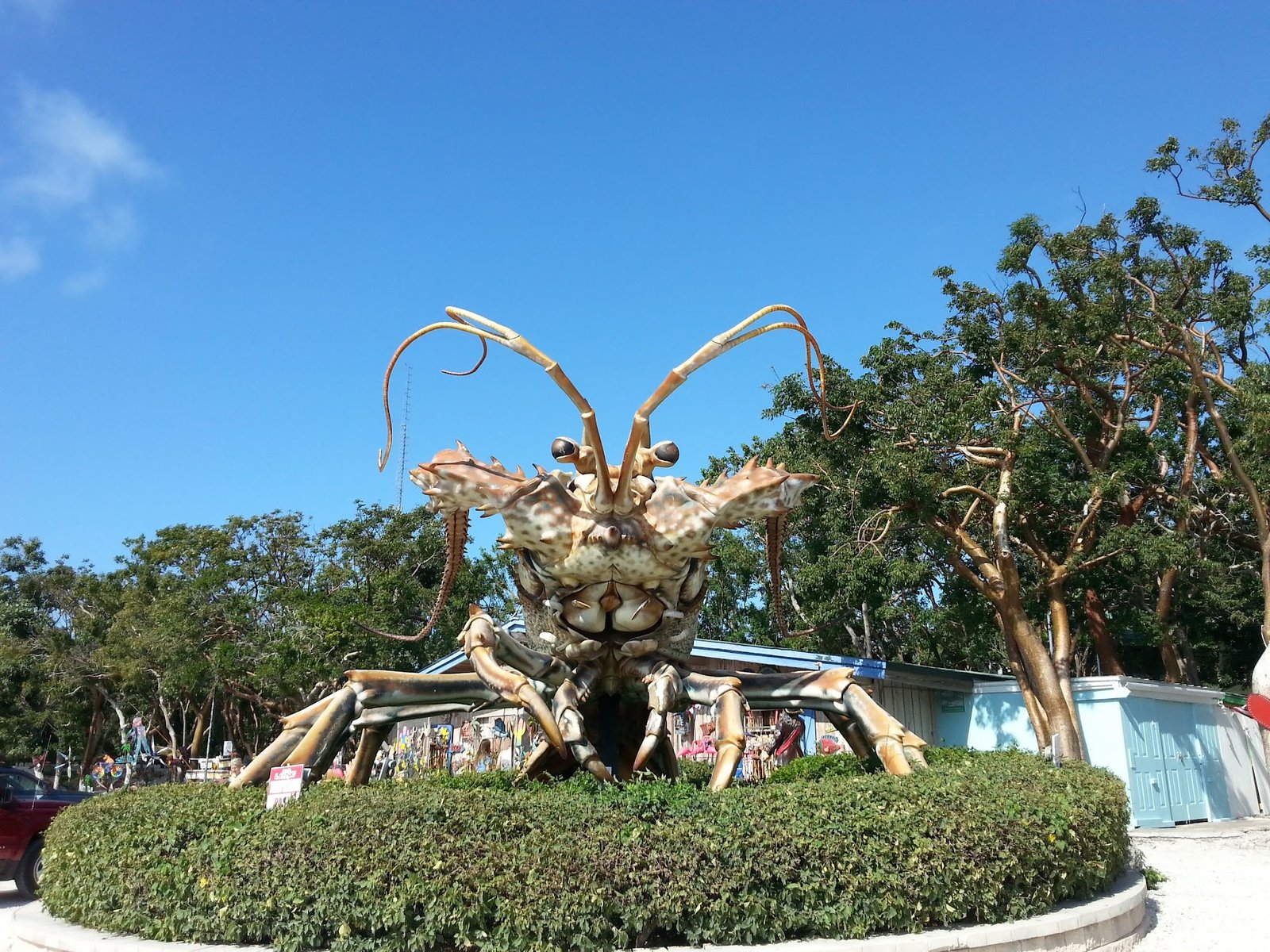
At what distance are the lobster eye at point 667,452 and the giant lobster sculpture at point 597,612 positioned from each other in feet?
0.04

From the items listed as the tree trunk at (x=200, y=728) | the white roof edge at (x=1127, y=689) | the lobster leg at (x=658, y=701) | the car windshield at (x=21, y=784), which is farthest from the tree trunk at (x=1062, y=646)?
the tree trunk at (x=200, y=728)

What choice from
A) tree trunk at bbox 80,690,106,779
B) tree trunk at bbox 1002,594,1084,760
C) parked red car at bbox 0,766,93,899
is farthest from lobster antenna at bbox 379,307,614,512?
tree trunk at bbox 80,690,106,779

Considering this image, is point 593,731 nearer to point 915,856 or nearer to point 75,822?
point 915,856

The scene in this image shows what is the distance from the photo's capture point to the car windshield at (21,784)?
10938mm

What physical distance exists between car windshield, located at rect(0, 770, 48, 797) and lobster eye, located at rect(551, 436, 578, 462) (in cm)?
895

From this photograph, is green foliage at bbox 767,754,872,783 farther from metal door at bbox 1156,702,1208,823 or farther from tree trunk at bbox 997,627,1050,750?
metal door at bbox 1156,702,1208,823

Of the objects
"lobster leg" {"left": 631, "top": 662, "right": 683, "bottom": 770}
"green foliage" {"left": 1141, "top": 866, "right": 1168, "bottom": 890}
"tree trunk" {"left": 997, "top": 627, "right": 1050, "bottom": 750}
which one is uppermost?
"tree trunk" {"left": 997, "top": 627, "right": 1050, "bottom": 750}

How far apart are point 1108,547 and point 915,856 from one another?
45.6 feet

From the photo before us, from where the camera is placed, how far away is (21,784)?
1126 cm

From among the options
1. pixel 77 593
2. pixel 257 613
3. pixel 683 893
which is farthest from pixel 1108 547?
pixel 77 593

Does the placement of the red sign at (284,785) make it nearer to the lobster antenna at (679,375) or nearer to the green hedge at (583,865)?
the green hedge at (583,865)

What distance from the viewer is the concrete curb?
15.7 ft

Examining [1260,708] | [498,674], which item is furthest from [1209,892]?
[498,674]

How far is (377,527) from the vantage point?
107ft
